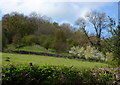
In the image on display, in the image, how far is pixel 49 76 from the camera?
370cm

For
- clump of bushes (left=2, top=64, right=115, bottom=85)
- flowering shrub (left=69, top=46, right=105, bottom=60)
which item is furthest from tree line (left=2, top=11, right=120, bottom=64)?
clump of bushes (left=2, top=64, right=115, bottom=85)

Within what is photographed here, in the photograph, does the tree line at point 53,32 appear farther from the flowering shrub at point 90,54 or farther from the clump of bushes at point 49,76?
the clump of bushes at point 49,76

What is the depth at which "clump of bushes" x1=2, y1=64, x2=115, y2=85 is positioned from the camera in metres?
3.52

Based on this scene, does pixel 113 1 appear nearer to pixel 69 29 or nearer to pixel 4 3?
pixel 4 3

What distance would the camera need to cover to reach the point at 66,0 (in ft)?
16.6

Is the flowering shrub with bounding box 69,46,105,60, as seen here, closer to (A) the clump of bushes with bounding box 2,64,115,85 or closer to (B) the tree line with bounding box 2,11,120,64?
(B) the tree line with bounding box 2,11,120,64

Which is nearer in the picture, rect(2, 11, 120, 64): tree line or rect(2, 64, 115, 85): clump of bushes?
rect(2, 64, 115, 85): clump of bushes

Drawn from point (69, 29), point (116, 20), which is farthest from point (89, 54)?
point (116, 20)

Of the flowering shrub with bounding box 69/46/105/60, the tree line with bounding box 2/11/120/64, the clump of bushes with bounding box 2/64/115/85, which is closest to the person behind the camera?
the clump of bushes with bounding box 2/64/115/85

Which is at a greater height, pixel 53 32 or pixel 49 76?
pixel 53 32

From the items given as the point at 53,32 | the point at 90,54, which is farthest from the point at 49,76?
the point at 53,32

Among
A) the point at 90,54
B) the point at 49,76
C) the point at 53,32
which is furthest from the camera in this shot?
the point at 53,32

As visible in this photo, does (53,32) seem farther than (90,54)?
Yes

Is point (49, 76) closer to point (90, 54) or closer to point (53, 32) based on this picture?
point (90, 54)
